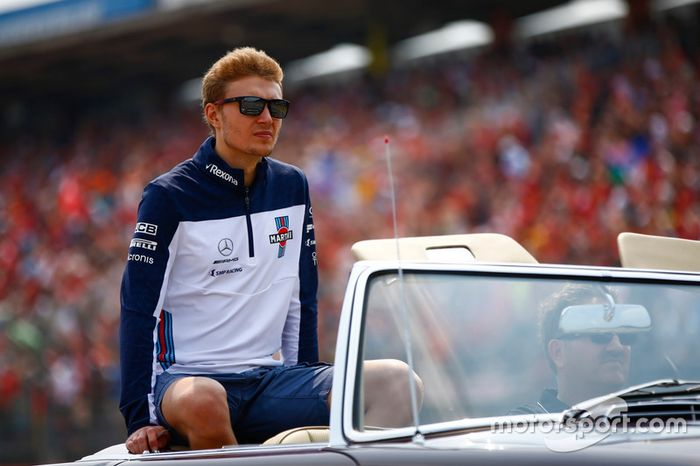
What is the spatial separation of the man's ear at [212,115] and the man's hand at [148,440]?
3.50 ft

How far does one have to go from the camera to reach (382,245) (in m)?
3.34

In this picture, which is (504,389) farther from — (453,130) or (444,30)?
(444,30)

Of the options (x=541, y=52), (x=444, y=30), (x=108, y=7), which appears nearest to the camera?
(x=541, y=52)

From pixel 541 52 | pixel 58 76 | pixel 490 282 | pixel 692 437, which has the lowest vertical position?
pixel 692 437

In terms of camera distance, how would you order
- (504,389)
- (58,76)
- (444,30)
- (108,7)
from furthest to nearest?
(58,76), (108,7), (444,30), (504,389)

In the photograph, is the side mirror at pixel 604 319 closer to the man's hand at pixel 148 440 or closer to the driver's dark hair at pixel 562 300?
the driver's dark hair at pixel 562 300

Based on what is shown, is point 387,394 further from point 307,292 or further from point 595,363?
point 307,292

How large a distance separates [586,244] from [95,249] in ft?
26.4

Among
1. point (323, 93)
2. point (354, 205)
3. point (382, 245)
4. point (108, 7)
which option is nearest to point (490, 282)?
point (382, 245)

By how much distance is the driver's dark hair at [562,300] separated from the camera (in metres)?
2.79

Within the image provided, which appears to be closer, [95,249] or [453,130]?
[453,130]

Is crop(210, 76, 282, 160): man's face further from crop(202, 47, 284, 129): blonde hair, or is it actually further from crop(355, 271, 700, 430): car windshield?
crop(355, 271, 700, 430): car windshield

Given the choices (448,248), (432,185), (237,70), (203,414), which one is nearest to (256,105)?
(237,70)

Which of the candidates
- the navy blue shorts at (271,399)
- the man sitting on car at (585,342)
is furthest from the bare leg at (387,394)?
the navy blue shorts at (271,399)
